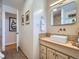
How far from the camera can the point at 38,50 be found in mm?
3115

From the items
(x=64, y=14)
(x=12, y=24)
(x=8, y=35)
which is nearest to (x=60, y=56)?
(x=64, y=14)

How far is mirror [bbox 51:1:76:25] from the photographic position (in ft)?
7.48

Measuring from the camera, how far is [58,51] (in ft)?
6.95

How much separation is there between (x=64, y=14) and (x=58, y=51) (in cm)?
108

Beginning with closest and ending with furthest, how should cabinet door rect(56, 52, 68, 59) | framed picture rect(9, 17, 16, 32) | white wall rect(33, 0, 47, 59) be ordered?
1. cabinet door rect(56, 52, 68, 59)
2. white wall rect(33, 0, 47, 59)
3. framed picture rect(9, 17, 16, 32)

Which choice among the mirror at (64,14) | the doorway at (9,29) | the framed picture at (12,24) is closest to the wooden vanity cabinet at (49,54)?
the mirror at (64,14)

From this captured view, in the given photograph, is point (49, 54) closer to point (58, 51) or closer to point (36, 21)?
point (58, 51)

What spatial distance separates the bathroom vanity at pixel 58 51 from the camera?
1654 millimetres

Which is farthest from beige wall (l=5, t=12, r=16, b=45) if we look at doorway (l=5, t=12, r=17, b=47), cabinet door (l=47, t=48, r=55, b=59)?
cabinet door (l=47, t=48, r=55, b=59)

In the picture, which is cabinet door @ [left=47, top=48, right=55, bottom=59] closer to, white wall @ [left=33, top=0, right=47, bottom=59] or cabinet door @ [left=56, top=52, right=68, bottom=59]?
cabinet door @ [left=56, top=52, right=68, bottom=59]

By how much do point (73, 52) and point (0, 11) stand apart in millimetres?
4341

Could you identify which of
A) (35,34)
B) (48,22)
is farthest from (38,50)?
(48,22)

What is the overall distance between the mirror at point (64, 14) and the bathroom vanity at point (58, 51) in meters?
0.72

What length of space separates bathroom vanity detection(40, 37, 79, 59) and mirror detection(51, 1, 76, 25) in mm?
716
